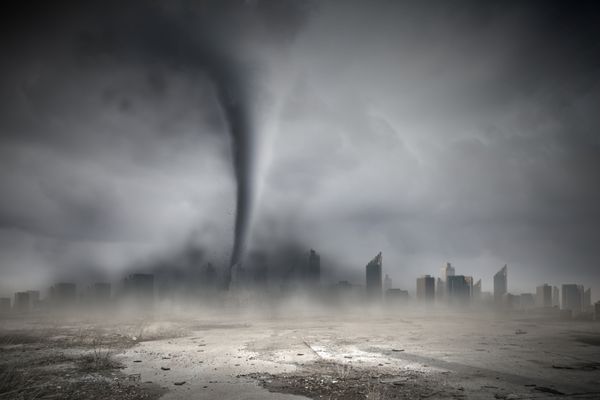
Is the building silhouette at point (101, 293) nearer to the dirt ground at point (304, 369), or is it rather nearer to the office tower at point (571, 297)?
the dirt ground at point (304, 369)

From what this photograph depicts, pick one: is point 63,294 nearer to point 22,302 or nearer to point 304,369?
point 22,302

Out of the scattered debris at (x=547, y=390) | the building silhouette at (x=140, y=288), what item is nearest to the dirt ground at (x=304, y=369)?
the scattered debris at (x=547, y=390)

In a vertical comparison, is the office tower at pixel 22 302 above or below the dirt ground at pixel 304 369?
below

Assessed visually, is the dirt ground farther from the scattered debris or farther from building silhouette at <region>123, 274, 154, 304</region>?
building silhouette at <region>123, 274, 154, 304</region>

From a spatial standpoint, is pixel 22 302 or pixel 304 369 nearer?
pixel 304 369

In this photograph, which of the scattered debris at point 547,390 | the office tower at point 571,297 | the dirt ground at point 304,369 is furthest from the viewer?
the office tower at point 571,297

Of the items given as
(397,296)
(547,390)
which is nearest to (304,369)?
(547,390)

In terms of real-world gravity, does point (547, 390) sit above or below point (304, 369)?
above

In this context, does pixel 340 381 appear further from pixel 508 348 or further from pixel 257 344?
pixel 508 348
